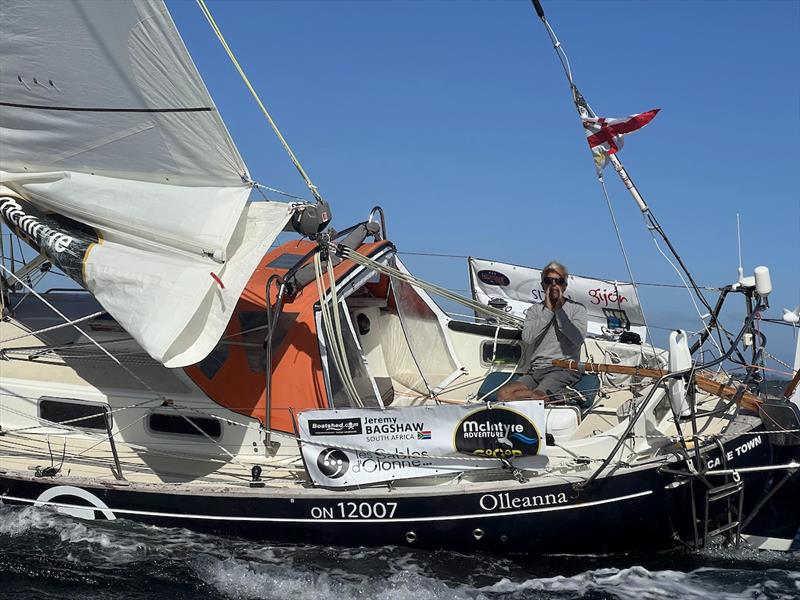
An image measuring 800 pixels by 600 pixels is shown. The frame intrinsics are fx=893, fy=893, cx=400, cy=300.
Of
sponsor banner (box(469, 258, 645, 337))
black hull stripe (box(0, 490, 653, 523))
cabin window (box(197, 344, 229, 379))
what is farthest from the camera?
sponsor banner (box(469, 258, 645, 337))

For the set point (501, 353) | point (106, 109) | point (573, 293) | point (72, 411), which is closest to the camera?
point (106, 109)

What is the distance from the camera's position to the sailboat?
26.1ft


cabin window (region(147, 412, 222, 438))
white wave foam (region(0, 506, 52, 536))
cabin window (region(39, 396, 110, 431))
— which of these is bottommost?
white wave foam (region(0, 506, 52, 536))

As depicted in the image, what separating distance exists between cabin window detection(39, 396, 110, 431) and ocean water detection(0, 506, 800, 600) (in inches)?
52.1

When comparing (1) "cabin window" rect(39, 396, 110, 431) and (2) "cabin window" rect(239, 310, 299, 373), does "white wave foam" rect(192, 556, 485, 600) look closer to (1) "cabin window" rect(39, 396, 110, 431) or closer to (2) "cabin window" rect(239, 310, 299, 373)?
(2) "cabin window" rect(239, 310, 299, 373)

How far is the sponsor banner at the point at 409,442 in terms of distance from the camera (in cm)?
796

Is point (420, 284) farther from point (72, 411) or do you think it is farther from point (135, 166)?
point (72, 411)

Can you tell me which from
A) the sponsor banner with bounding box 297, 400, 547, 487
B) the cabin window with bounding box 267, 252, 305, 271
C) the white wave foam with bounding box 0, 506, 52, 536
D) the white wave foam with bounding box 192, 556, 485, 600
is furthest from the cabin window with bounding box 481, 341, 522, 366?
the white wave foam with bounding box 0, 506, 52, 536

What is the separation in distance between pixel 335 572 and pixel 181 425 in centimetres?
249

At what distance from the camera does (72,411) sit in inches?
380

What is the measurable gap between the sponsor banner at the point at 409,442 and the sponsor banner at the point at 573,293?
19.6 feet

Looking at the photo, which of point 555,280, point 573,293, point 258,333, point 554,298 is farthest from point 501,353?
point 573,293

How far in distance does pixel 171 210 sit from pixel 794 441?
20.3 ft

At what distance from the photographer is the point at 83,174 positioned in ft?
30.4
